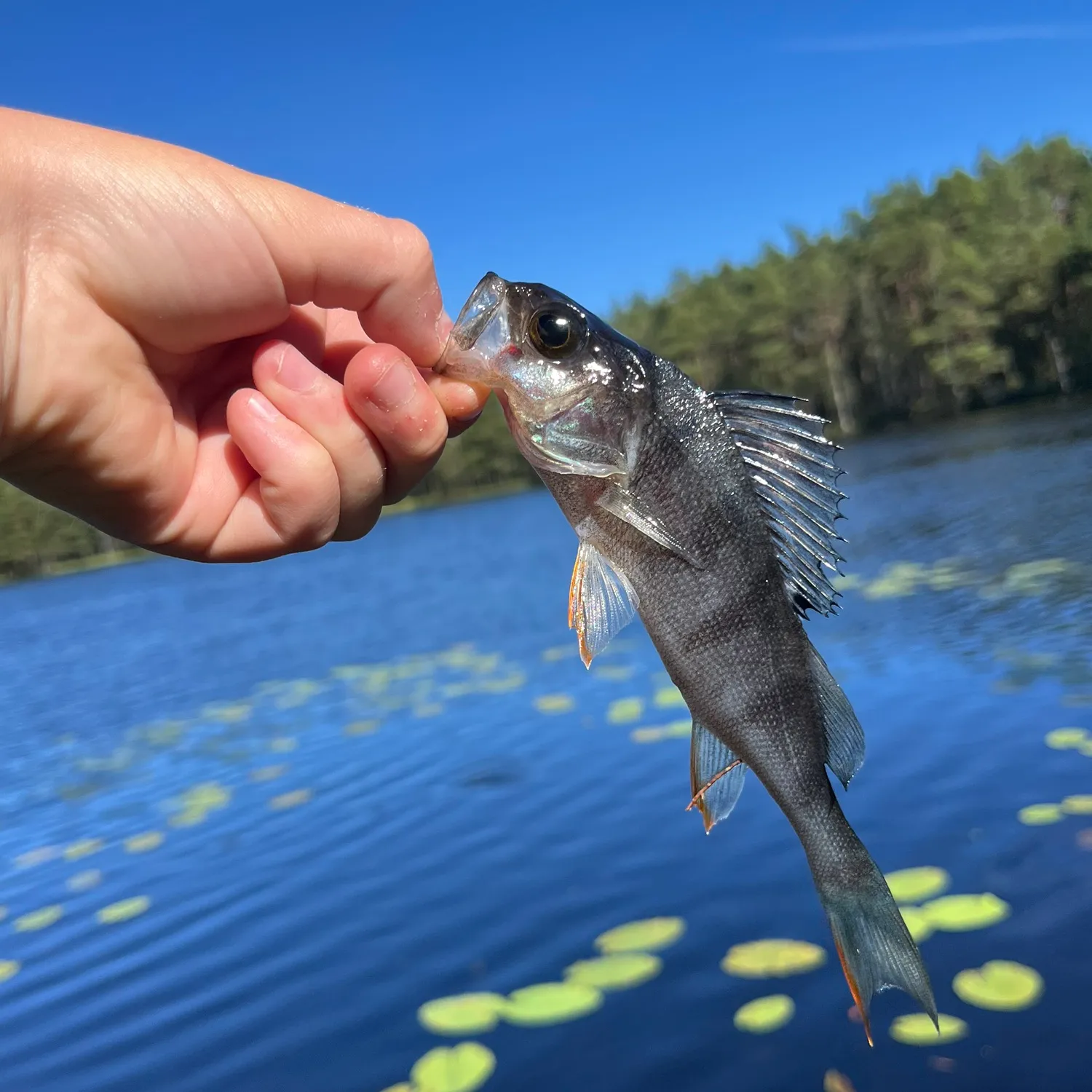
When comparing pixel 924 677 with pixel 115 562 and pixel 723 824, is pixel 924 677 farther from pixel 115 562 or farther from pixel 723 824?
pixel 115 562

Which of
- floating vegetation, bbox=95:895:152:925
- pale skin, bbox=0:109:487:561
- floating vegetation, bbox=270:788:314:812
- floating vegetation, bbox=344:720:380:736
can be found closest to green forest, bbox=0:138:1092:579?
floating vegetation, bbox=344:720:380:736

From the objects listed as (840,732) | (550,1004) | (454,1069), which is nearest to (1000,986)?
(550,1004)

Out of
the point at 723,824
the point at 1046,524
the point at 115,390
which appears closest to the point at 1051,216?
the point at 1046,524

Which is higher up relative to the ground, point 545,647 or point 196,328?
point 196,328

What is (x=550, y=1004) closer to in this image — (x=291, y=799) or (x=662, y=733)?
(x=662, y=733)

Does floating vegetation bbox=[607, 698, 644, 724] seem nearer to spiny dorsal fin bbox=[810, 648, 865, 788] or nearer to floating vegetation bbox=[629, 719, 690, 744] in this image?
floating vegetation bbox=[629, 719, 690, 744]

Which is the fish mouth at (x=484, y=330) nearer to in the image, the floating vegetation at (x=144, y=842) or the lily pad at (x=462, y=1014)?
the lily pad at (x=462, y=1014)
